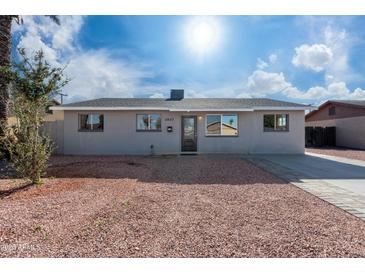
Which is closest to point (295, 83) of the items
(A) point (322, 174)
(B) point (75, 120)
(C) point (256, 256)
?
(A) point (322, 174)

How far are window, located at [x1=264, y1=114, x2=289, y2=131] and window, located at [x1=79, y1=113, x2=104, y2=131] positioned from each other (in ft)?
31.2

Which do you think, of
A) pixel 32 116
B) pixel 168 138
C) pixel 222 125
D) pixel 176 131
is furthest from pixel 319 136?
pixel 32 116

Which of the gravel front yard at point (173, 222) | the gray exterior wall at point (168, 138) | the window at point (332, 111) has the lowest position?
the gravel front yard at point (173, 222)

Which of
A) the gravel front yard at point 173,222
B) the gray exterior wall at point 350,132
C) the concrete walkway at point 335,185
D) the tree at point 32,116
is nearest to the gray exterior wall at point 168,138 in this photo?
the concrete walkway at point 335,185

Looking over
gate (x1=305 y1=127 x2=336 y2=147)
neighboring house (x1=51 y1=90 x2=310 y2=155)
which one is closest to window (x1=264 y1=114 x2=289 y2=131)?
neighboring house (x1=51 y1=90 x2=310 y2=155)

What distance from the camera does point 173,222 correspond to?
11.1 ft

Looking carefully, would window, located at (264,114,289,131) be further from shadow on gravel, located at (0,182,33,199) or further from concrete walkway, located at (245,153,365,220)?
shadow on gravel, located at (0,182,33,199)

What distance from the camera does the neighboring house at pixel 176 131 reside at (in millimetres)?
12188

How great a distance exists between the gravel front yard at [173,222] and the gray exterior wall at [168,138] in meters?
6.55

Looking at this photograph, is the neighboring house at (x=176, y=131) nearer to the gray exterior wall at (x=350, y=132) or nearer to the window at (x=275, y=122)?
the window at (x=275, y=122)

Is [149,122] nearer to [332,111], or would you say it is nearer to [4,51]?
[4,51]
